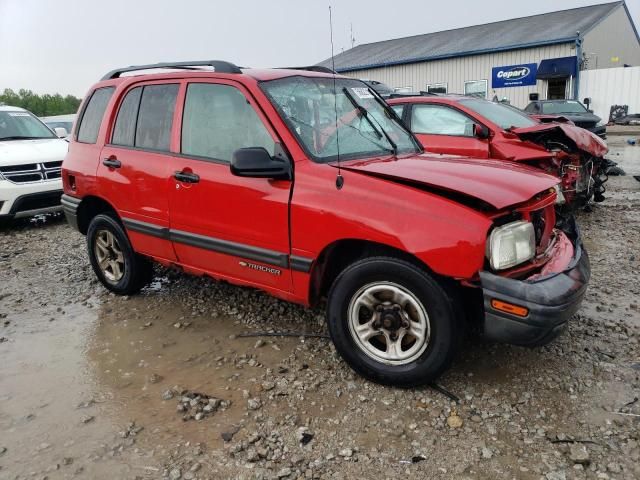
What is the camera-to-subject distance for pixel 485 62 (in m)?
24.7

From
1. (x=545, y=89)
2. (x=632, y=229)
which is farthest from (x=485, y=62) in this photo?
(x=632, y=229)

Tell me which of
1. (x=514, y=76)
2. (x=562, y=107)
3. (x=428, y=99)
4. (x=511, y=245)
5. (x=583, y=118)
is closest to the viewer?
(x=511, y=245)

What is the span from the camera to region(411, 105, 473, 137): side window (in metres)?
6.80

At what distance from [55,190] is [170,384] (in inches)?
222

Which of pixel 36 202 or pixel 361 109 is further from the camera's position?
pixel 36 202

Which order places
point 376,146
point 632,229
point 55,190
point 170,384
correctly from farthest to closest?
point 55,190 → point 632,229 → point 376,146 → point 170,384

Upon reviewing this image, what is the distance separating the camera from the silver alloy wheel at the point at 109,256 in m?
4.72

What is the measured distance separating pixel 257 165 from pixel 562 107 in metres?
15.1

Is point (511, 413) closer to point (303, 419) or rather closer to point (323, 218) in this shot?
point (303, 419)

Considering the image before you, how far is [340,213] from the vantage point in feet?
9.82

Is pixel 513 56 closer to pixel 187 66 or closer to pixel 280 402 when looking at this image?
pixel 187 66

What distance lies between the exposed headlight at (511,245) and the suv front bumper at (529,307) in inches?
4.0

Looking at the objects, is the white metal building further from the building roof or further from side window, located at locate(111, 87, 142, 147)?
side window, located at locate(111, 87, 142, 147)

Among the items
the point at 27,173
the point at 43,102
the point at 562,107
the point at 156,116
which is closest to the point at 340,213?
the point at 156,116
